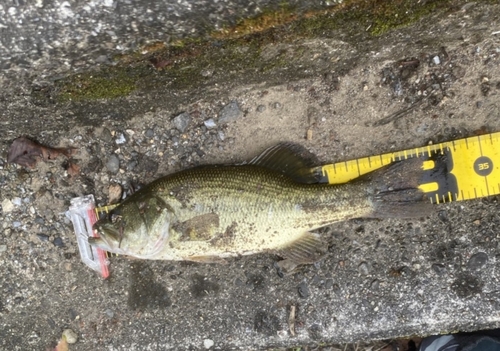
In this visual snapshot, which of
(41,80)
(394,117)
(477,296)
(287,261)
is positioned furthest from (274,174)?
(477,296)

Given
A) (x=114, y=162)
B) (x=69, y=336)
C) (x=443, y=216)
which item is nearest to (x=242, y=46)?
(x=114, y=162)

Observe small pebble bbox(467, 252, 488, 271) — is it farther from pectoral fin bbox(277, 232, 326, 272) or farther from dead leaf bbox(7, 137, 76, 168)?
dead leaf bbox(7, 137, 76, 168)

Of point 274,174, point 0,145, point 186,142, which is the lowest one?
point 274,174

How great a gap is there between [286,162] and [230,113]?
1.80 ft

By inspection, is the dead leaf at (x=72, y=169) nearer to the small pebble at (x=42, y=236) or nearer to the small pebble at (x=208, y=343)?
the small pebble at (x=42, y=236)

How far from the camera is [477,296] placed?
10.9 ft

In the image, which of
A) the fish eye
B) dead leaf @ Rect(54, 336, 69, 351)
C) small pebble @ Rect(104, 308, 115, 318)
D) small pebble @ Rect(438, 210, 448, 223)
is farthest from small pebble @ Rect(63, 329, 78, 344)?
small pebble @ Rect(438, 210, 448, 223)

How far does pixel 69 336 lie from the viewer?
3527mm

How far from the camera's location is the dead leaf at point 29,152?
3281mm

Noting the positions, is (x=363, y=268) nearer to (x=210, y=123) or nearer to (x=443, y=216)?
(x=443, y=216)

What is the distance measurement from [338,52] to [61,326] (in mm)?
2890

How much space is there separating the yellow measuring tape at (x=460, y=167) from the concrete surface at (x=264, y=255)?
12 centimetres

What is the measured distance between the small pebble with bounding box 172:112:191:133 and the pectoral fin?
1132 mm

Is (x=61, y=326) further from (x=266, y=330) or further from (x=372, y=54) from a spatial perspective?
(x=372, y=54)
